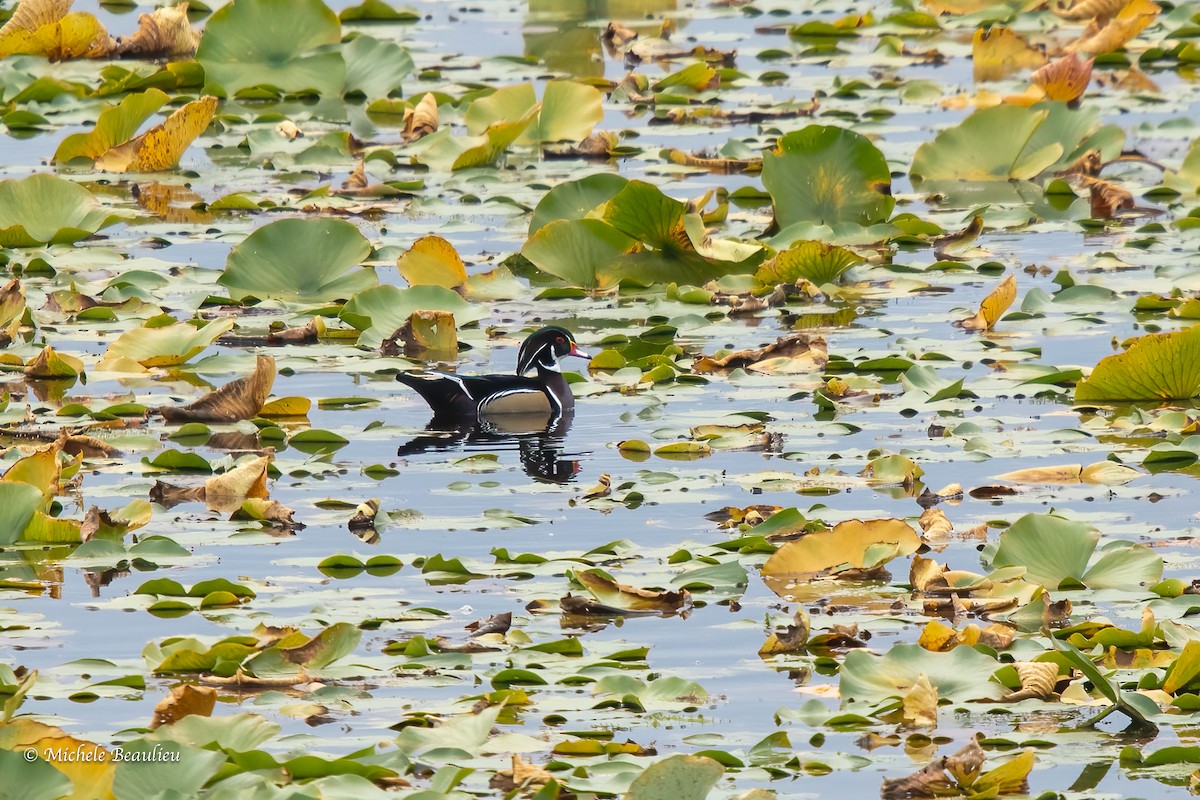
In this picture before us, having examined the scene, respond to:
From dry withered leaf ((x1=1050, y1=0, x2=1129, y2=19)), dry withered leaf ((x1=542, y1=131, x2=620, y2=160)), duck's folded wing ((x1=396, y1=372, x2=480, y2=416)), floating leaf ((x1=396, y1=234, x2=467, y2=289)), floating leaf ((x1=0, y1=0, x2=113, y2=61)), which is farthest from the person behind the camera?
dry withered leaf ((x1=1050, y1=0, x2=1129, y2=19))

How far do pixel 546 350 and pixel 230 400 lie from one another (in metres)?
1.46

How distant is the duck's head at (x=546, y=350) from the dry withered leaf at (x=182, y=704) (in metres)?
4.07

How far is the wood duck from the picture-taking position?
8992mm

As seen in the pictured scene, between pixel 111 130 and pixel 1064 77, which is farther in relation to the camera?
pixel 1064 77

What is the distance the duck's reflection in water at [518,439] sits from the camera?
27.6 ft

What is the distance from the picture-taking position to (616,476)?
8062mm

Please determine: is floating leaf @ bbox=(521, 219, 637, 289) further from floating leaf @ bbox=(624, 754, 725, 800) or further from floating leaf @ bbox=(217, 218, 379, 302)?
floating leaf @ bbox=(624, 754, 725, 800)

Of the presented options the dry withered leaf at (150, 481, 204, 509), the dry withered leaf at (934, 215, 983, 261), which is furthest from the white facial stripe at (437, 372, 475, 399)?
the dry withered leaf at (934, 215, 983, 261)

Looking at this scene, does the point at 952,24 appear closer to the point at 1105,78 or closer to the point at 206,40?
the point at 1105,78

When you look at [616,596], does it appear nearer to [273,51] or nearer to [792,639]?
[792,639]

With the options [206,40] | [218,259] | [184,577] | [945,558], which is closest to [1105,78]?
[206,40]

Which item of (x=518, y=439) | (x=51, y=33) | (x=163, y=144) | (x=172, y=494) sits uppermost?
(x=51, y=33)

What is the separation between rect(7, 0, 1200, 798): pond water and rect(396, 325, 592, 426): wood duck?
0.41 ft

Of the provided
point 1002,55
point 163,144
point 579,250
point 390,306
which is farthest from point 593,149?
point 1002,55
